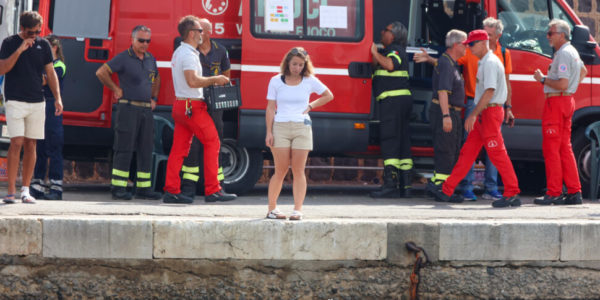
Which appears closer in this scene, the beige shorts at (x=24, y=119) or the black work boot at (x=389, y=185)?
the beige shorts at (x=24, y=119)

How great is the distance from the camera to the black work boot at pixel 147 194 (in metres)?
8.52

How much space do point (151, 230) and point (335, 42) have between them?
3494 millimetres

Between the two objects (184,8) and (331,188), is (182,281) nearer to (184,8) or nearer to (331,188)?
(184,8)

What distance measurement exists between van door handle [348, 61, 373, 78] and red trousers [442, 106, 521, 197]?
1.31 metres

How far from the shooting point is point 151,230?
6.18m

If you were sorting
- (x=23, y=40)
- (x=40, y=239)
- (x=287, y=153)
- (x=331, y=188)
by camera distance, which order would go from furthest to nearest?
(x=331, y=188) < (x=23, y=40) < (x=287, y=153) < (x=40, y=239)

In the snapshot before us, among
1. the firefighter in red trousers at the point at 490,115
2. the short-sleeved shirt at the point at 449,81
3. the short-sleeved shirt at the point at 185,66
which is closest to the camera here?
the short-sleeved shirt at the point at 185,66

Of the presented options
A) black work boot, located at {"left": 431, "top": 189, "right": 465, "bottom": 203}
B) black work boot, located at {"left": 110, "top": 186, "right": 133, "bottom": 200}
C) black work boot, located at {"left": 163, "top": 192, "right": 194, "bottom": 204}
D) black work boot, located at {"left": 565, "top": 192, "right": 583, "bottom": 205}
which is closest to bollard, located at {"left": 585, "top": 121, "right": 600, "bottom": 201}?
black work boot, located at {"left": 565, "top": 192, "right": 583, "bottom": 205}

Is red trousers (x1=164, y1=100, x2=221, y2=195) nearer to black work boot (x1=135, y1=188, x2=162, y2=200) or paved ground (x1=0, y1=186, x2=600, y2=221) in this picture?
paved ground (x1=0, y1=186, x2=600, y2=221)

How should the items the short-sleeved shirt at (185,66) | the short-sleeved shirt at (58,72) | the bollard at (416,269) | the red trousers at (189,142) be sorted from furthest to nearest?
the short-sleeved shirt at (58,72), the red trousers at (189,142), the short-sleeved shirt at (185,66), the bollard at (416,269)

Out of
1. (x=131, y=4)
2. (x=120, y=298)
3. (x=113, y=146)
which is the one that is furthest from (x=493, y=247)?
(x=131, y=4)

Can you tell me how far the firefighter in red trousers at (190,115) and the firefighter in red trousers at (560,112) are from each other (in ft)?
10.2

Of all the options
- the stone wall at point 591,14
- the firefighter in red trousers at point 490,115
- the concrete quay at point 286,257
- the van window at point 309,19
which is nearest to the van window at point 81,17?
the van window at point 309,19

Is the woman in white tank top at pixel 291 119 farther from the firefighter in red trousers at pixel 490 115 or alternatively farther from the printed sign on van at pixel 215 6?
the printed sign on van at pixel 215 6
